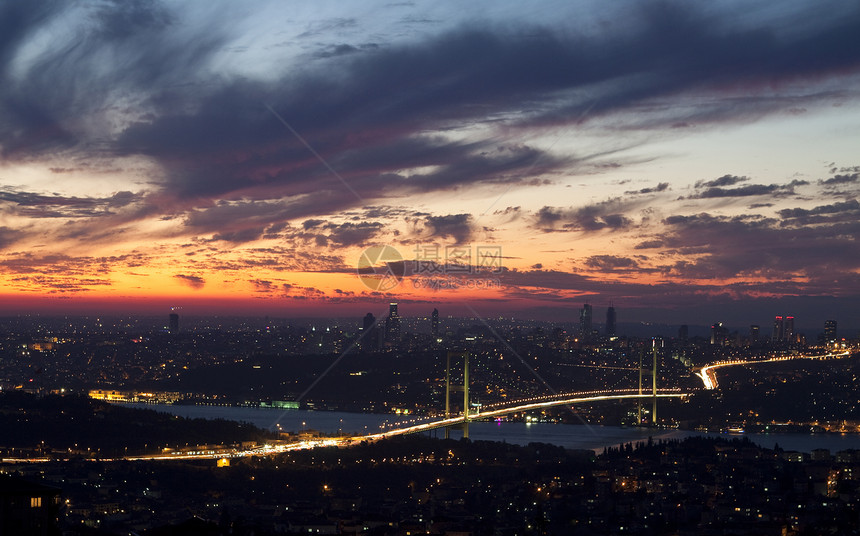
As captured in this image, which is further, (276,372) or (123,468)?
(276,372)

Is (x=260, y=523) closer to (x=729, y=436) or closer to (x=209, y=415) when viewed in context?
(x=729, y=436)

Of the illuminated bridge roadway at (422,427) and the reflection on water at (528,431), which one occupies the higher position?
the illuminated bridge roadway at (422,427)

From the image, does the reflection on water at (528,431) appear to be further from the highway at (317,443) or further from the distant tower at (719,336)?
the distant tower at (719,336)

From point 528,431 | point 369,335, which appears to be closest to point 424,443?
point 528,431

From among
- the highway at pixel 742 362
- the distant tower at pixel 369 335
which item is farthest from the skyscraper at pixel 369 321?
the highway at pixel 742 362

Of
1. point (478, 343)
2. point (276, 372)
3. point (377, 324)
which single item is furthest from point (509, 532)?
point (377, 324)

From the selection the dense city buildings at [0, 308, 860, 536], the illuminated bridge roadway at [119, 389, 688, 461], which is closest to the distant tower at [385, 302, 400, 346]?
the dense city buildings at [0, 308, 860, 536]

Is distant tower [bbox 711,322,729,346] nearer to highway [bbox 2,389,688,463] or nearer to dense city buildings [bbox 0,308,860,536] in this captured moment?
dense city buildings [bbox 0,308,860,536]
